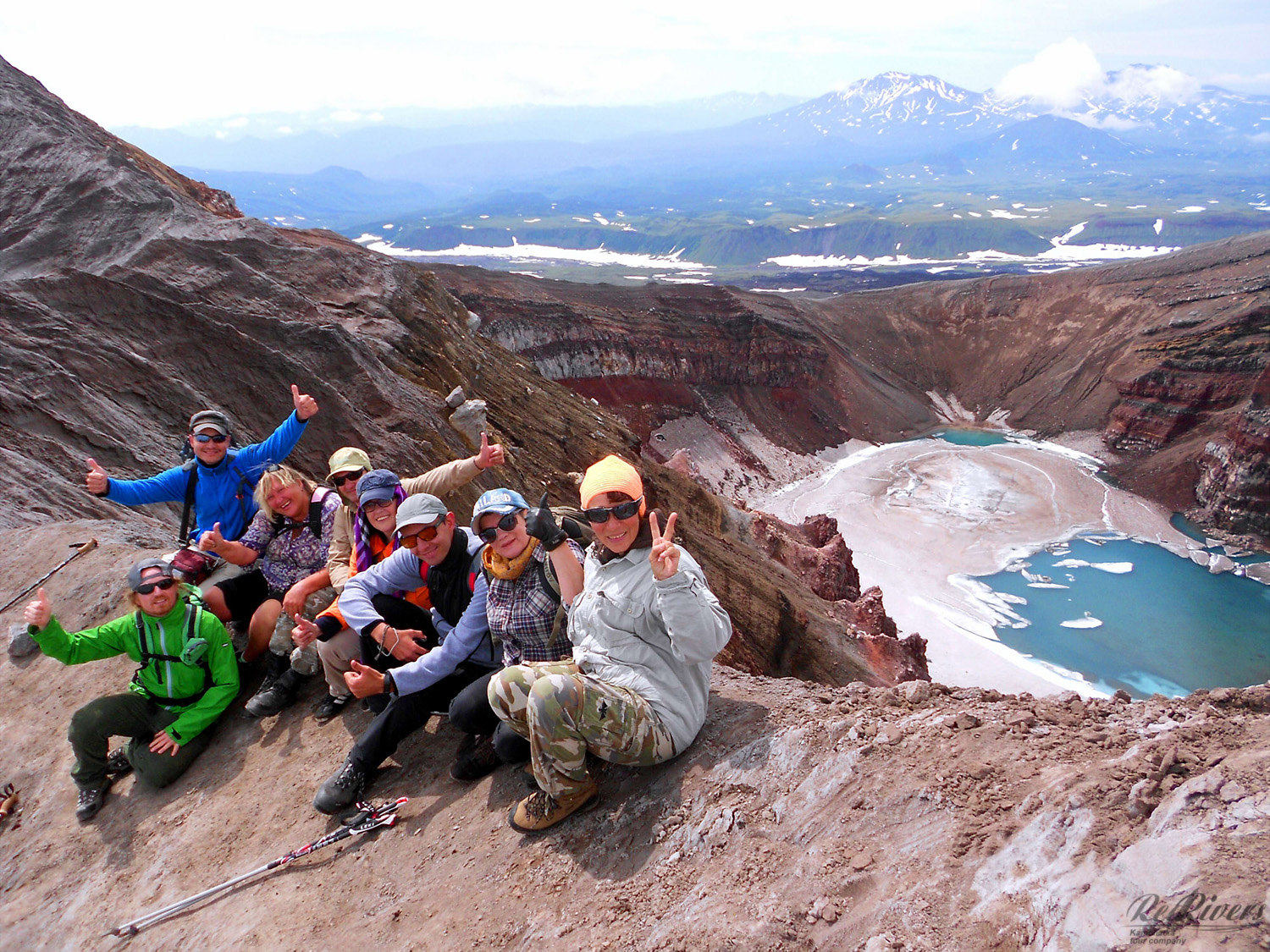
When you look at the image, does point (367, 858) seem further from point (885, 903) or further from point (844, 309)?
point (844, 309)

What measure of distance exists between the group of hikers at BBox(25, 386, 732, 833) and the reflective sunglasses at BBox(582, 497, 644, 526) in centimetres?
1

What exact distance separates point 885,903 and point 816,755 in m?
1.07

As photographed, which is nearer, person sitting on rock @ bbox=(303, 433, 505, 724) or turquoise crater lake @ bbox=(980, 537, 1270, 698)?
person sitting on rock @ bbox=(303, 433, 505, 724)

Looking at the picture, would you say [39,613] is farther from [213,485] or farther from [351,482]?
[351,482]

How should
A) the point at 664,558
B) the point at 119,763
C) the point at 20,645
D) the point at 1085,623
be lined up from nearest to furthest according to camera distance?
the point at 664,558 < the point at 119,763 < the point at 20,645 < the point at 1085,623

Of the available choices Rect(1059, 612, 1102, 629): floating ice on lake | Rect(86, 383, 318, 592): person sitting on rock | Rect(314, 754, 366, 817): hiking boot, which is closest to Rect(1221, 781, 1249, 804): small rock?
Rect(314, 754, 366, 817): hiking boot

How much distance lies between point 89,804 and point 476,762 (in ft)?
9.60

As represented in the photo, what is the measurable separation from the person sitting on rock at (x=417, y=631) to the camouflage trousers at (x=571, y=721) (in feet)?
2.78

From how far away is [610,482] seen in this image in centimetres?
377

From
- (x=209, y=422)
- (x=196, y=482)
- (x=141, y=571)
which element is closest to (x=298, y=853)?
(x=141, y=571)

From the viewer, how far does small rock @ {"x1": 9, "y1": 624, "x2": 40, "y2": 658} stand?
20.9 feet

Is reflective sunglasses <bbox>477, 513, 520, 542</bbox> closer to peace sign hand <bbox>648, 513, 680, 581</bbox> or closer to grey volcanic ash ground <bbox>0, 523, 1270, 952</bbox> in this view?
peace sign hand <bbox>648, 513, 680, 581</bbox>

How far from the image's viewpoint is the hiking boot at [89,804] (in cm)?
488

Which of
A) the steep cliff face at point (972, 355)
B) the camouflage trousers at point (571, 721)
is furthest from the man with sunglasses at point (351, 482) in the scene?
the steep cliff face at point (972, 355)
